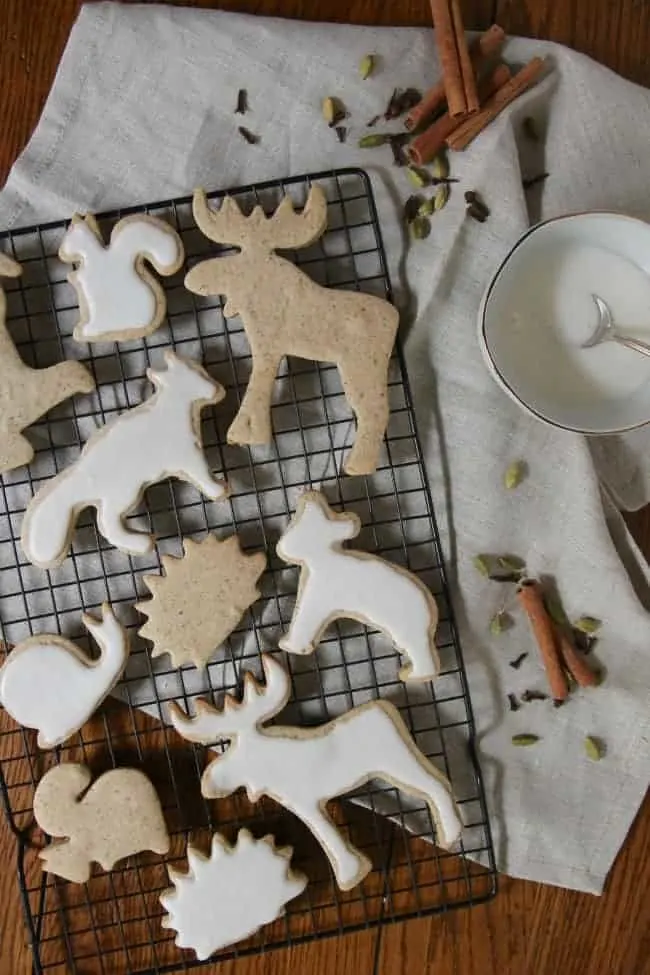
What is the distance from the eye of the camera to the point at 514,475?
1.14 metres

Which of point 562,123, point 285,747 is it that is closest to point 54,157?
point 562,123

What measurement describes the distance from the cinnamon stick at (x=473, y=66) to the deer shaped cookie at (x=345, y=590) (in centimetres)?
42

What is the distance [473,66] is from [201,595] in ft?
2.08

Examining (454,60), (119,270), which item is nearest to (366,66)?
(454,60)

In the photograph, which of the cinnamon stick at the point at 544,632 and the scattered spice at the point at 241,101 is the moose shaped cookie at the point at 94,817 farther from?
the scattered spice at the point at 241,101

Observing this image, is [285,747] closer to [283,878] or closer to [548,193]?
[283,878]

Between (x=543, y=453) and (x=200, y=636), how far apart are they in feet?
1.38

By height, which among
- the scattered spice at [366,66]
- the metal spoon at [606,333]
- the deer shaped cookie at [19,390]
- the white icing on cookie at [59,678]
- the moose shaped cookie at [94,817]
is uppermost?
the scattered spice at [366,66]

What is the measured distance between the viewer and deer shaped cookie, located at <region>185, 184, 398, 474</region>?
1073 mm

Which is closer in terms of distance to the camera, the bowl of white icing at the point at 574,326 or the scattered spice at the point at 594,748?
the bowl of white icing at the point at 574,326

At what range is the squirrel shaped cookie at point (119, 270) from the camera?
1.07 meters

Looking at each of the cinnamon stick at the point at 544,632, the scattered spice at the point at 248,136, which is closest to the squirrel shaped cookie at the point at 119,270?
the scattered spice at the point at 248,136

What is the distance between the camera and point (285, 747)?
111 cm

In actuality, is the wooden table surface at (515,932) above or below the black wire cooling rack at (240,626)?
below
